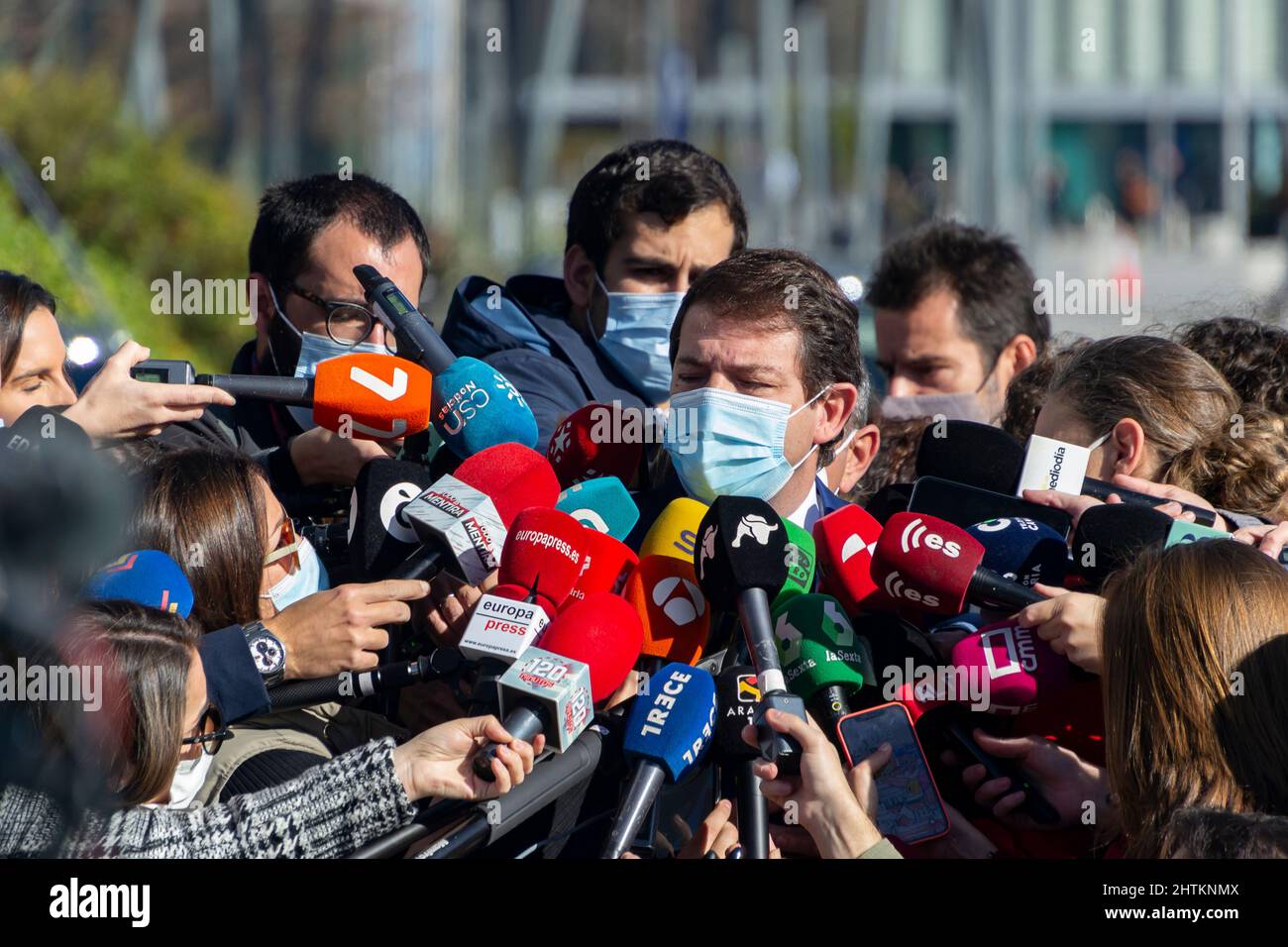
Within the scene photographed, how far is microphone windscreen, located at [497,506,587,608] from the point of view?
292 centimetres

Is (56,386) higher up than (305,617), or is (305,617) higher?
(56,386)

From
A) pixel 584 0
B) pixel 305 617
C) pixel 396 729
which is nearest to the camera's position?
pixel 305 617

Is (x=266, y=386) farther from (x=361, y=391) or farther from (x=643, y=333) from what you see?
(x=643, y=333)

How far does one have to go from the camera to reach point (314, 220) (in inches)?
165

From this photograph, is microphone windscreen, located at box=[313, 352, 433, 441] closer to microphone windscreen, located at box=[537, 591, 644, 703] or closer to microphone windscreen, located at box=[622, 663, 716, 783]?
microphone windscreen, located at box=[537, 591, 644, 703]

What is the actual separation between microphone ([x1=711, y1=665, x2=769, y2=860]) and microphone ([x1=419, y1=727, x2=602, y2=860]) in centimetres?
24

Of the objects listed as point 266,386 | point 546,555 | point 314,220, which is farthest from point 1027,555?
point 314,220

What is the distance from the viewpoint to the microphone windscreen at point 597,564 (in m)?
2.94

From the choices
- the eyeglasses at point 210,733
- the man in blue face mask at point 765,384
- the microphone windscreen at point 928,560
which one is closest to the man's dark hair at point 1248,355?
the man in blue face mask at point 765,384

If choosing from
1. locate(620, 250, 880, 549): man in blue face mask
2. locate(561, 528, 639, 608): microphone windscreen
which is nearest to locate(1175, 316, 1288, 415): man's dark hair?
locate(620, 250, 880, 549): man in blue face mask

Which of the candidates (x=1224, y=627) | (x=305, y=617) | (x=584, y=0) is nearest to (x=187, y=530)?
(x=305, y=617)

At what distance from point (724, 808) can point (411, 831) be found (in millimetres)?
586

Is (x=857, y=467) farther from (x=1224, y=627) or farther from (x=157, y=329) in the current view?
(x=157, y=329)
